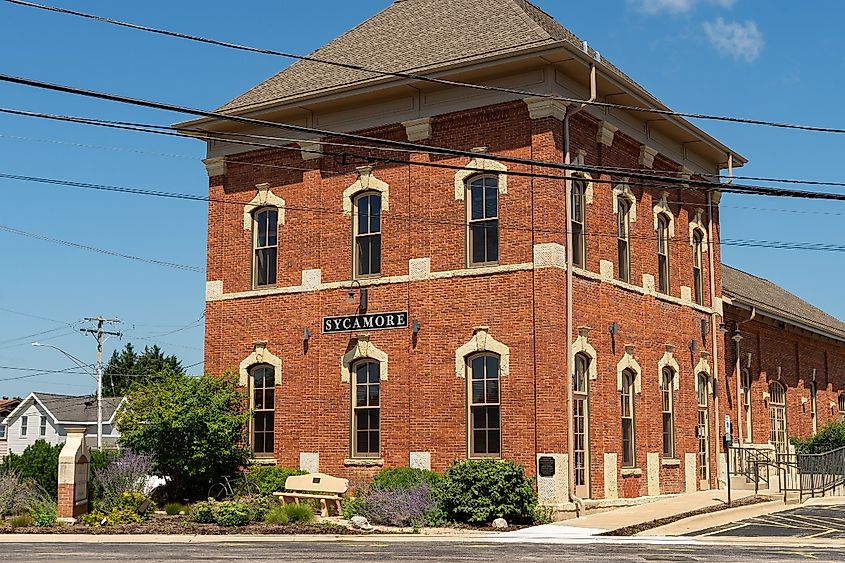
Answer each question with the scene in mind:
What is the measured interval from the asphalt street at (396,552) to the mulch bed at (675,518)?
168 cm

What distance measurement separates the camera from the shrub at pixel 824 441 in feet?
111

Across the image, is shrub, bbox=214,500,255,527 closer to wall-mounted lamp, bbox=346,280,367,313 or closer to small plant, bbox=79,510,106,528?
small plant, bbox=79,510,106,528

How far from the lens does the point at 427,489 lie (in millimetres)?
22562

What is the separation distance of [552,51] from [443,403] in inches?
318

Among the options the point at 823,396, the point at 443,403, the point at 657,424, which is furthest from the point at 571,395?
the point at 823,396

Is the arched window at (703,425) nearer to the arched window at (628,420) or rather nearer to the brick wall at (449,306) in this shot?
the brick wall at (449,306)

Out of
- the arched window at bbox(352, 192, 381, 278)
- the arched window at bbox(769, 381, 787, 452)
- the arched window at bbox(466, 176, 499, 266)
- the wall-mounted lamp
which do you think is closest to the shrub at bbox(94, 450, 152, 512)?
the wall-mounted lamp

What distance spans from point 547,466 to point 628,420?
436 centimetres

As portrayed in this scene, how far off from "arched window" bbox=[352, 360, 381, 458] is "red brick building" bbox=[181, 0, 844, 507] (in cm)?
5

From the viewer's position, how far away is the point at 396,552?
16734 mm

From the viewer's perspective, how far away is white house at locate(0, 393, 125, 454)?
3214 inches

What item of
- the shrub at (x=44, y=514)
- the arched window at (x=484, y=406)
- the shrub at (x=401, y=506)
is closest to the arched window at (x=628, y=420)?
the arched window at (x=484, y=406)

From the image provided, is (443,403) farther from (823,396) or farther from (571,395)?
(823,396)

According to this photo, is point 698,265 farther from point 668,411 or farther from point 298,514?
point 298,514
